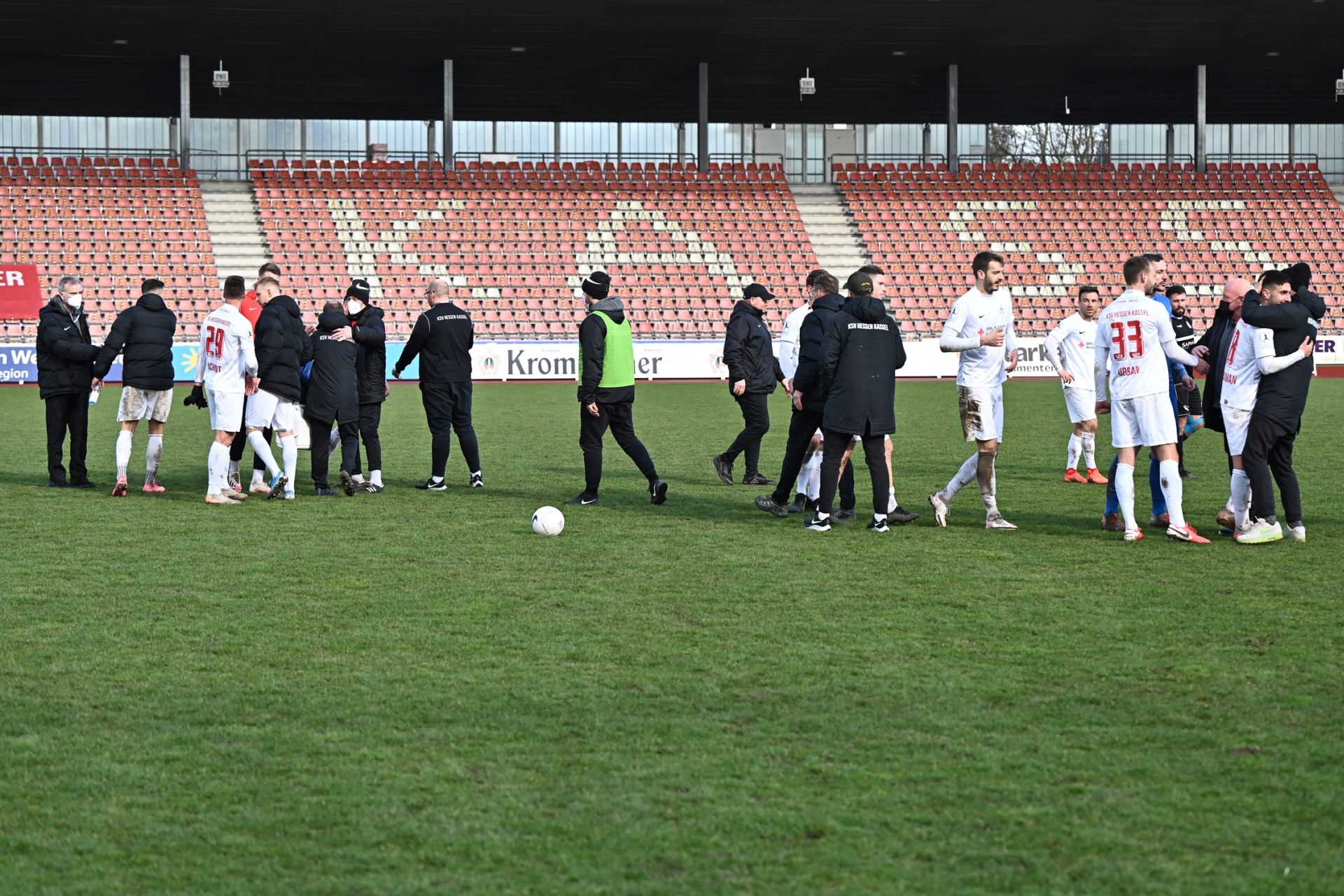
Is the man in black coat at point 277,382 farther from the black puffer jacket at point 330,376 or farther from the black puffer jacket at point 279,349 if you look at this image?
the black puffer jacket at point 330,376

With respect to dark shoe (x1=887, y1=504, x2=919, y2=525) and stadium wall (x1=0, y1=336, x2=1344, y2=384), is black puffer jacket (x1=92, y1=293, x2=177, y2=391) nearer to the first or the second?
dark shoe (x1=887, y1=504, x2=919, y2=525)

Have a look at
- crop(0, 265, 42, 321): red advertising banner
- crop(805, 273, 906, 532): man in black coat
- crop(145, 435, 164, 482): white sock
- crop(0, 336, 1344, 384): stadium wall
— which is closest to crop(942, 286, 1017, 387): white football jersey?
crop(805, 273, 906, 532): man in black coat

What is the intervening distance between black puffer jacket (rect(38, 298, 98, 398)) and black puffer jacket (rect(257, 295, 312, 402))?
2084 mm

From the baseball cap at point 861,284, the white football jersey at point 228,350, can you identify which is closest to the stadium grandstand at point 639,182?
the white football jersey at point 228,350

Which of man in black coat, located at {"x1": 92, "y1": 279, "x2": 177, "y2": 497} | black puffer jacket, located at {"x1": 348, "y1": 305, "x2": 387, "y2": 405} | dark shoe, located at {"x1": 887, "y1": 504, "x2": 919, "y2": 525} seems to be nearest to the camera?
dark shoe, located at {"x1": 887, "y1": 504, "x2": 919, "y2": 525}

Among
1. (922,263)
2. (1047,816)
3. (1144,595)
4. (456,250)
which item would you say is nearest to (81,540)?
(1144,595)

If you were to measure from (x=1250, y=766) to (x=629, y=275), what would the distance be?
32.8 metres

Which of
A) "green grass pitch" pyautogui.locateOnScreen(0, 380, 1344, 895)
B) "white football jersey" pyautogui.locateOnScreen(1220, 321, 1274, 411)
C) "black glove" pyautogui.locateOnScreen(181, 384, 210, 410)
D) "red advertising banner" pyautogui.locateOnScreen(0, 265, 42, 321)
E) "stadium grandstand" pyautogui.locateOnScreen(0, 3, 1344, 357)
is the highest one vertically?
"stadium grandstand" pyautogui.locateOnScreen(0, 3, 1344, 357)

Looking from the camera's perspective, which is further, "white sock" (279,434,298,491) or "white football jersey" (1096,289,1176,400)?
"white sock" (279,434,298,491)

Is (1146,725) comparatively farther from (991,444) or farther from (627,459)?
(627,459)

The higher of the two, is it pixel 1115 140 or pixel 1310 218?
pixel 1115 140

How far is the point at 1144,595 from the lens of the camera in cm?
834

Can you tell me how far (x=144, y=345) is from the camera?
43.0 feet

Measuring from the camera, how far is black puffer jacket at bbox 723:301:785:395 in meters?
14.4
